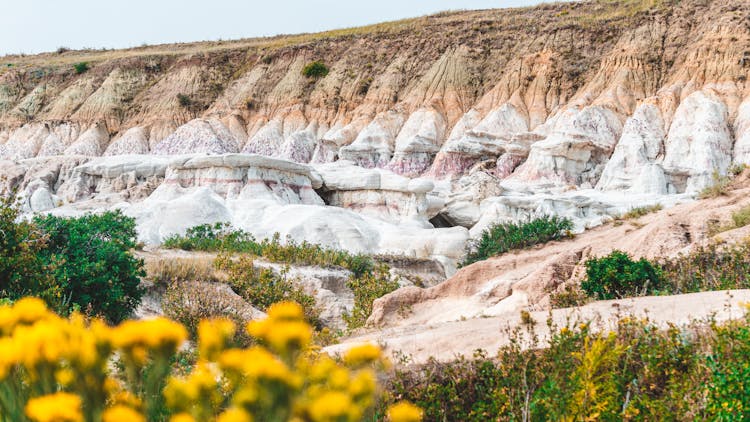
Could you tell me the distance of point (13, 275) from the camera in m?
8.19

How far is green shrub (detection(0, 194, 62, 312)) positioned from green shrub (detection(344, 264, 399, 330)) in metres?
4.40

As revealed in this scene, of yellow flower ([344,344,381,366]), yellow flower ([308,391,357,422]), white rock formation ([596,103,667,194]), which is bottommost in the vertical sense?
yellow flower ([308,391,357,422])

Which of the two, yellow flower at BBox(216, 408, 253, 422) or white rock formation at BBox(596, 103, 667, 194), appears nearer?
yellow flower at BBox(216, 408, 253, 422)

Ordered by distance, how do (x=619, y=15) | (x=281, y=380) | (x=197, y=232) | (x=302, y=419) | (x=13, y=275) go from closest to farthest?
1. (x=281, y=380)
2. (x=302, y=419)
3. (x=13, y=275)
4. (x=197, y=232)
5. (x=619, y=15)

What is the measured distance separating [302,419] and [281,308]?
0.20 metres

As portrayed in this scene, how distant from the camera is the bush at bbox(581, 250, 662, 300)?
7.92 metres

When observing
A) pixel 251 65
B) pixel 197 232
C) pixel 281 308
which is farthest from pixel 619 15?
pixel 281 308

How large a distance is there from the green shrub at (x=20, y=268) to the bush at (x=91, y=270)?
10.6 inches

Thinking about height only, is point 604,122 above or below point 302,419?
above

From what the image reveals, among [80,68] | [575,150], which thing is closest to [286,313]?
[575,150]

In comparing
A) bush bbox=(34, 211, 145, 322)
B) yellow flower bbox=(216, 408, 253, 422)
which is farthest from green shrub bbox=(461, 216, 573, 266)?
yellow flower bbox=(216, 408, 253, 422)

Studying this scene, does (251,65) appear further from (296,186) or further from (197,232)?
(197,232)

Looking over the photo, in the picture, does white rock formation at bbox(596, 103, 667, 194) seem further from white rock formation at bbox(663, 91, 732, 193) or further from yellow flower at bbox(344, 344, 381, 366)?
yellow flower at bbox(344, 344, 381, 366)

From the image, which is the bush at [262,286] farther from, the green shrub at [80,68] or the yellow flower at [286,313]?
the green shrub at [80,68]
